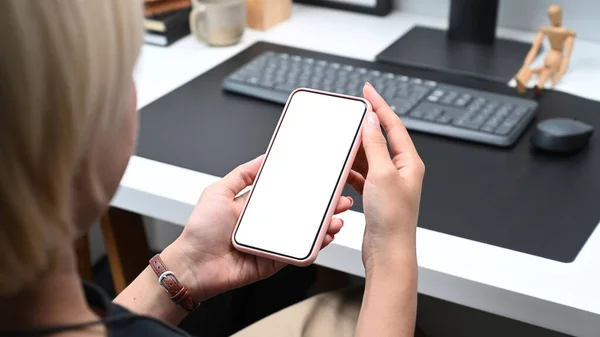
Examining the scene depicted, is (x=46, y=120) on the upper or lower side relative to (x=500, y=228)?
upper

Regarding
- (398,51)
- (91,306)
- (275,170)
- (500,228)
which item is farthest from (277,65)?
(91,306)

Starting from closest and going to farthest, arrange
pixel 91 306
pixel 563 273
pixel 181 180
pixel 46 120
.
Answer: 1. pixel 46 120
2. pixel 91 306
3. pixel 563 273
4. pixel 181 180

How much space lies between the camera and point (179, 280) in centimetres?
79

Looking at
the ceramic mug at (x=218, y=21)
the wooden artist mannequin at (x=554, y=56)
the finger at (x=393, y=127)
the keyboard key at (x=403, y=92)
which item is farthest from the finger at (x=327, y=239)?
the ceramic mug at (x=218, y=21)

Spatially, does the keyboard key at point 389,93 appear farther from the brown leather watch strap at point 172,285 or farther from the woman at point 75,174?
the brown leather watch strap at point 172,285

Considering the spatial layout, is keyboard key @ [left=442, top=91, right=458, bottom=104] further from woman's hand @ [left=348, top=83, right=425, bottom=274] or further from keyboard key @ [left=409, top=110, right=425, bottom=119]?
woman's hand @ [left=348, top=83, right=425, bottom=274]

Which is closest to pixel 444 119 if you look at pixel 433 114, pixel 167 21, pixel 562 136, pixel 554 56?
pixel 433 114

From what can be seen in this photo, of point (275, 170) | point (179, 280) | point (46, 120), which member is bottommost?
point (179, 280)

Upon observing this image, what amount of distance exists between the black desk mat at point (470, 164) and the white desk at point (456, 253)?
0.06 feet

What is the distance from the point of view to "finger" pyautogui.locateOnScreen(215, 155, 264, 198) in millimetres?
786

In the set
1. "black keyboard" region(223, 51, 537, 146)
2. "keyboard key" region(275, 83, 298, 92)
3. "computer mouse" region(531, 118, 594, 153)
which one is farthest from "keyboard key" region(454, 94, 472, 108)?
"keyboard key" region(275, 83, 298, 92)

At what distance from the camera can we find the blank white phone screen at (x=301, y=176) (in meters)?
0.74

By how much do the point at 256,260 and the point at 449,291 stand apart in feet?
0.66

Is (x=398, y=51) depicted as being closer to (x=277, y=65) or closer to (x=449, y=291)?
(x=277, y=65)
